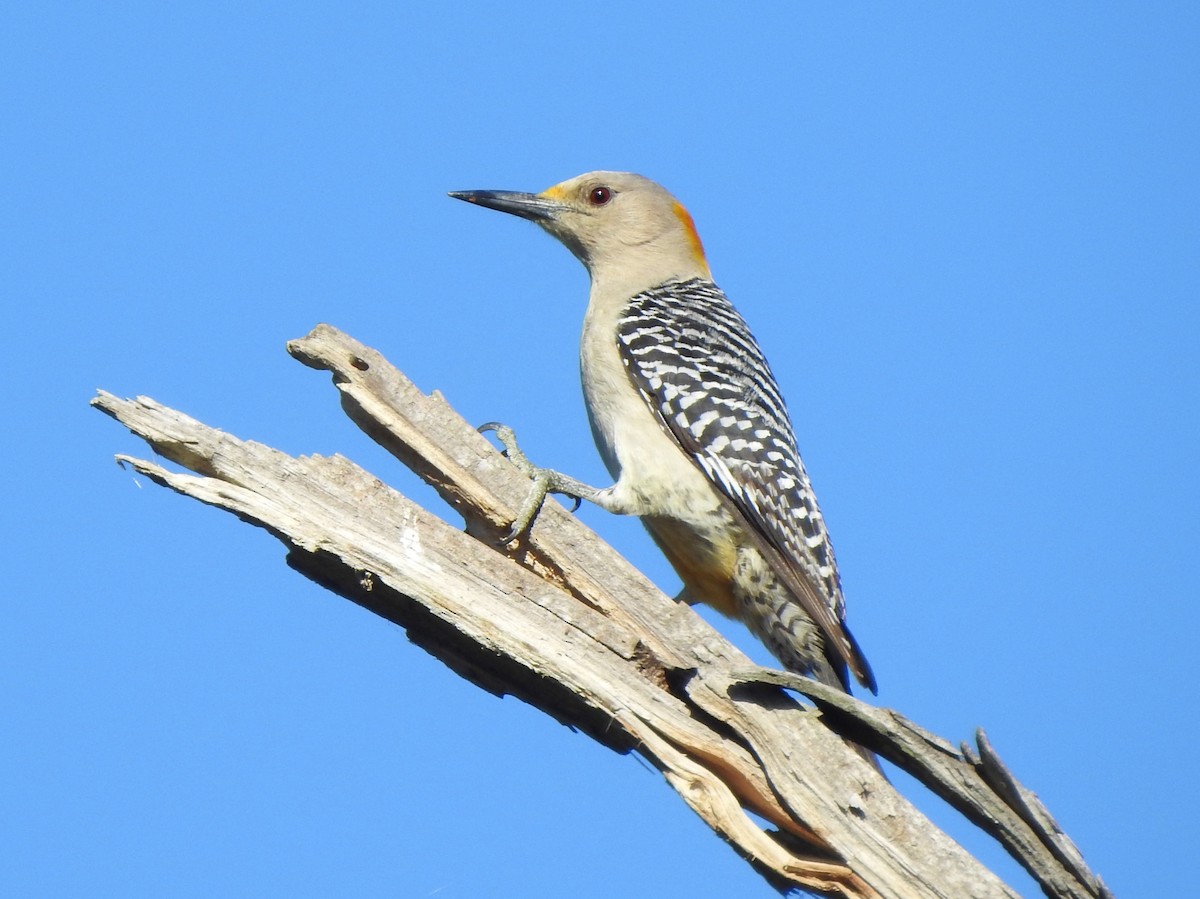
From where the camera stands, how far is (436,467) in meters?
6.21

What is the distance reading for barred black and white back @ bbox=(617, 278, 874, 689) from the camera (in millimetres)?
7070

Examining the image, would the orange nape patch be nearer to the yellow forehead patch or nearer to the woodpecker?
the yellow forehead patch

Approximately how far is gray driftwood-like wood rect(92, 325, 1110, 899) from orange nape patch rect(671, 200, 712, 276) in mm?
3887

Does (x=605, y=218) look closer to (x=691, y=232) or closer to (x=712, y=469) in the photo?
(x=691, y=232)

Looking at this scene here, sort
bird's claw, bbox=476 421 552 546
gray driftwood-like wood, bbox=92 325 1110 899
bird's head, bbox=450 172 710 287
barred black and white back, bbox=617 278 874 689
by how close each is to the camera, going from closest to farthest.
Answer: gray driftwood-like wood, bbox=92 325 1110 899 → bird's claw, bbox=476 421 552 546 → barred black and white back, bbox=617 278 874 689 → bird's head, bbox=450 172 710 287

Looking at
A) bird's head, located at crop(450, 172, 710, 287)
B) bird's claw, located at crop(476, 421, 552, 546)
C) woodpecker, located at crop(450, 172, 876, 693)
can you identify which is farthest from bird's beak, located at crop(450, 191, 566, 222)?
bird's claw, located at crop(476, 421, 552, 546)

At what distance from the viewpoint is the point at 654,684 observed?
5613mm

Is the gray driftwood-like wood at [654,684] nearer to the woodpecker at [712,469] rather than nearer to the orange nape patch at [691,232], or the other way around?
the woodpecker at [712,469]

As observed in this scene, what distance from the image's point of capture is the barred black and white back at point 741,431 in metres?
7.07

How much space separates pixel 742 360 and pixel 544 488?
8.64 feet

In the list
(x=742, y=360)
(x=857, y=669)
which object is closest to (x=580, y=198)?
(x=742, y=360)

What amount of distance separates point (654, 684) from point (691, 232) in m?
4.62

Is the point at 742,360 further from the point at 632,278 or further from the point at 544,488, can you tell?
the point at 544,488

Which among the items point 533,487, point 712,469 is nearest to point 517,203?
point 712,469
